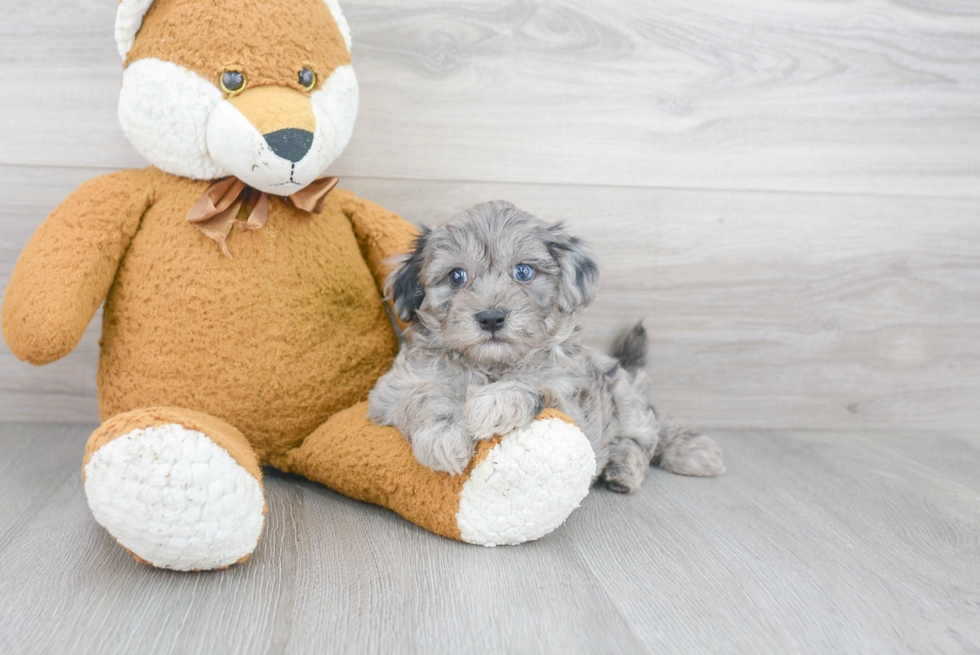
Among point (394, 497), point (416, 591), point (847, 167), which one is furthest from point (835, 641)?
point (847, 167)

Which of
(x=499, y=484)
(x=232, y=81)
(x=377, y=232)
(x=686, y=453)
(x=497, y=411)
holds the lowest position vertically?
(x=686, y=453)

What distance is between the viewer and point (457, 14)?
2.06 metres

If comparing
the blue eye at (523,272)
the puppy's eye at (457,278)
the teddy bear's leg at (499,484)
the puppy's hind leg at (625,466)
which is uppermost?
the blue eye at (523,272)

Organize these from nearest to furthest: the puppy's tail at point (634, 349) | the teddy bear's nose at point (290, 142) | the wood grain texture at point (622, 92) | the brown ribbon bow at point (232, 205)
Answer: the teddy bear's nose at point (290, 142) → the brown ribbon bow at point (232, 205) → the wood grain texture at point (622, 92) → the puppy's tail at point (634, 349)

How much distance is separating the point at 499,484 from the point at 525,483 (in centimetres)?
5

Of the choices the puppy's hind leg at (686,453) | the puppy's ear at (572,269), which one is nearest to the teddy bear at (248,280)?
the puppy's ear at (572,269)

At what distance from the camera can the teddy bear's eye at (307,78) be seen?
163cm

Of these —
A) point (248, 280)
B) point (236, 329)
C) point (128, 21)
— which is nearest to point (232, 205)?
point (248, 280)

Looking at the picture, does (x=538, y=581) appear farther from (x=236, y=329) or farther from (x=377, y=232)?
(x=377, y=232)

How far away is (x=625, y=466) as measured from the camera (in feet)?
6.08

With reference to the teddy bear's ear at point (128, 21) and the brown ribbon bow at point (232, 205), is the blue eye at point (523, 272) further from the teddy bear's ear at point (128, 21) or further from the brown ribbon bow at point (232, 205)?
the teddy bear's ear at point (128, 21)

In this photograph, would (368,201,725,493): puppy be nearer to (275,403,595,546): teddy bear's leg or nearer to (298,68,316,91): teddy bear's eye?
(275,403,595,546): teddy bear's leg

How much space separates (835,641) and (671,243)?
1.31 m

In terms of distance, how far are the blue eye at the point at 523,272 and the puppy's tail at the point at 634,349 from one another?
0.62 m
